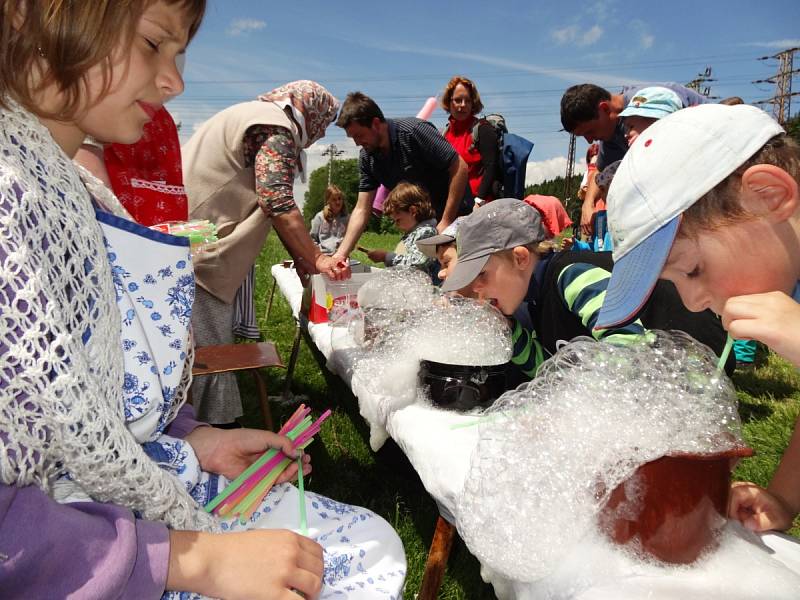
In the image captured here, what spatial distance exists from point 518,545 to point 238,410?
89.8 inches

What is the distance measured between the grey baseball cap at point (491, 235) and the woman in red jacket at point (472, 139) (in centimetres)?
197

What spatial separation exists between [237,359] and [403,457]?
3.29ft

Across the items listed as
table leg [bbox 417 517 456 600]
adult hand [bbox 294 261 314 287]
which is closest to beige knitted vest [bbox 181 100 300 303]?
adult hand [bbox 294 261 314 287]

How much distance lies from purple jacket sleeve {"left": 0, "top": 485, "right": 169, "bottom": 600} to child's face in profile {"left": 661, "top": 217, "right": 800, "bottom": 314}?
2.89ft

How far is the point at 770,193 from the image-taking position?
80cm

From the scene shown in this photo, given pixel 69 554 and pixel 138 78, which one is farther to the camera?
pixel 138 78

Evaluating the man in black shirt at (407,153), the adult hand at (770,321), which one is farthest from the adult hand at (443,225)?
the adult hand at (770,321)

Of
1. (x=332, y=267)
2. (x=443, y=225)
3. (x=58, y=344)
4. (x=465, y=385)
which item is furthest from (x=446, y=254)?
(x=58, y=344)

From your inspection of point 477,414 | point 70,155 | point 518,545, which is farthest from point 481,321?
point 70,155

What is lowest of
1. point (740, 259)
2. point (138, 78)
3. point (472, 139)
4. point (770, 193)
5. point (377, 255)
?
point (377, 255)

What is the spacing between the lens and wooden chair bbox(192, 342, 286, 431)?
2.16 m

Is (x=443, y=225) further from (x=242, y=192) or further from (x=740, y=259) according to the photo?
(x=740, y=259)

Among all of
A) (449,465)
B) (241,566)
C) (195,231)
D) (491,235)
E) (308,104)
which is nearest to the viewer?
(241,566)

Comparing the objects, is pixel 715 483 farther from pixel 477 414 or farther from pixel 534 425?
pixel 477 414
